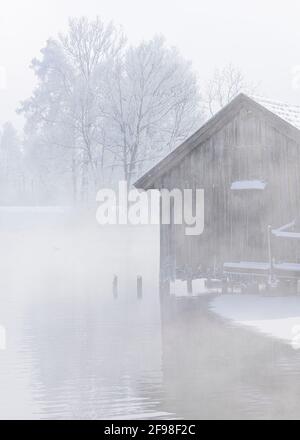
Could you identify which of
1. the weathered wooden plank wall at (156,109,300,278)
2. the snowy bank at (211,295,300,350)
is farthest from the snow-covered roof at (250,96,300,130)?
the snowy bank at (211,295,300,350)

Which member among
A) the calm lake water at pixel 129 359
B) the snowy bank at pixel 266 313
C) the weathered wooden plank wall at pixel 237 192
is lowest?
the calm lake water at pixel 129 359

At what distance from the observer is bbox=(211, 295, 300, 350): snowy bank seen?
21.6 meters

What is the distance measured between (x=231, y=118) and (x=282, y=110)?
1.80 m

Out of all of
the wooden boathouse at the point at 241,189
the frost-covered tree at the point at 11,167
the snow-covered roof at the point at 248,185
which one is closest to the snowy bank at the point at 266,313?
the wooden boathouse at the point at 241,189

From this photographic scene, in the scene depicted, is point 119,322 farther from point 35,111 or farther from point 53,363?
point 35,111

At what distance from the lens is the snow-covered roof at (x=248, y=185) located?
29422mm

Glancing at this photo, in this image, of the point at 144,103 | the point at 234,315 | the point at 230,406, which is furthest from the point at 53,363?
the point at 144,103

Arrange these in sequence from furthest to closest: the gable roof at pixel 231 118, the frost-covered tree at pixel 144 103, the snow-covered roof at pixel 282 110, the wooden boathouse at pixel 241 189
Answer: the frost-covered tree at pixel 144 103
the wooden boathouse at pixel 241 189
the snow-covered roof at pixel 282 110
the gable roof at pixel 231 118

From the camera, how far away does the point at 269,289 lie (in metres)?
30.0

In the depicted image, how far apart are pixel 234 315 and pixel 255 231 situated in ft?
18.8

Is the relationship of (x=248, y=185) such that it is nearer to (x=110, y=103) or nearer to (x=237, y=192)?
(x=237, y=192)

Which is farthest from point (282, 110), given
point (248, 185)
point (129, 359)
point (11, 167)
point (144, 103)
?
point (11, 167)

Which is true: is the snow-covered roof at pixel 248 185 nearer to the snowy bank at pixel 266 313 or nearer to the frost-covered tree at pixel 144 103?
the snowy bank at pixel 266 313

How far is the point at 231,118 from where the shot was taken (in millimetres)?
29797
